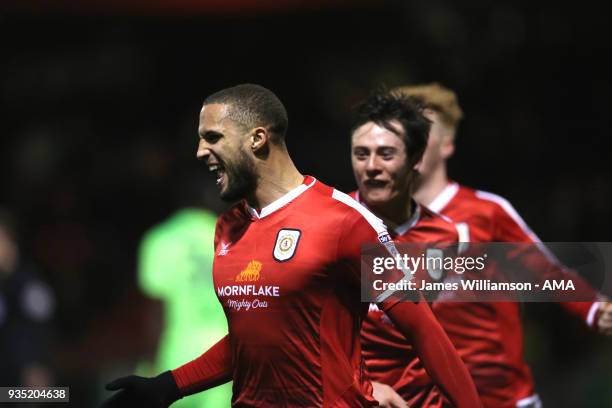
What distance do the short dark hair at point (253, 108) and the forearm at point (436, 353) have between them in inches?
31.9

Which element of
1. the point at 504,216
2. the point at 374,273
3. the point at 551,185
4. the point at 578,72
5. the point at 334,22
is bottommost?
the point at 374,273

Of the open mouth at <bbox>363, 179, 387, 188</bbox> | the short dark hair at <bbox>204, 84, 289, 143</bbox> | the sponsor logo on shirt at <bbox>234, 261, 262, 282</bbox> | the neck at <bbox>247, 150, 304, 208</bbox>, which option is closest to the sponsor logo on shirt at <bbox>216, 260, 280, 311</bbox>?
the sponsor logo on shirt at <bbox>234, 261, 262, 282</bbox>

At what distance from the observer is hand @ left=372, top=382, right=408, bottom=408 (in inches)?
182

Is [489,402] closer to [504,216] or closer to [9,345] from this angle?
[504,216]

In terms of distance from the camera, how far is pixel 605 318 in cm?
574

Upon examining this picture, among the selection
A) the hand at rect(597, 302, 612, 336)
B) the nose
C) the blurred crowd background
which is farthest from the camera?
the blurred crowd background

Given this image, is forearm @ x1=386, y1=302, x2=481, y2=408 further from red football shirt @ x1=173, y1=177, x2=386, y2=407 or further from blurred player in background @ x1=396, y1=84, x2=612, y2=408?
blurred player in background @ x1=396, y1=84, x2=612, y2=408

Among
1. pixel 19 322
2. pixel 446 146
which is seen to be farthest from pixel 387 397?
pixel 19 322

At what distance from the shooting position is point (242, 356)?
432cm

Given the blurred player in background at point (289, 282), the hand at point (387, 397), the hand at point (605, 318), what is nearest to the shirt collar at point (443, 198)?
the hand at point (605, 318)

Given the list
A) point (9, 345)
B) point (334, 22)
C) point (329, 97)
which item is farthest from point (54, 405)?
point (334, 22)

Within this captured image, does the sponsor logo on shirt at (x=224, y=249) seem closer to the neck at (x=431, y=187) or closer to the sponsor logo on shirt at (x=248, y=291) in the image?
the sponsor logo on shirt at (x=248, y=291)

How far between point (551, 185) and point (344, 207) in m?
7.34

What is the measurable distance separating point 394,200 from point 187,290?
11.0ft
